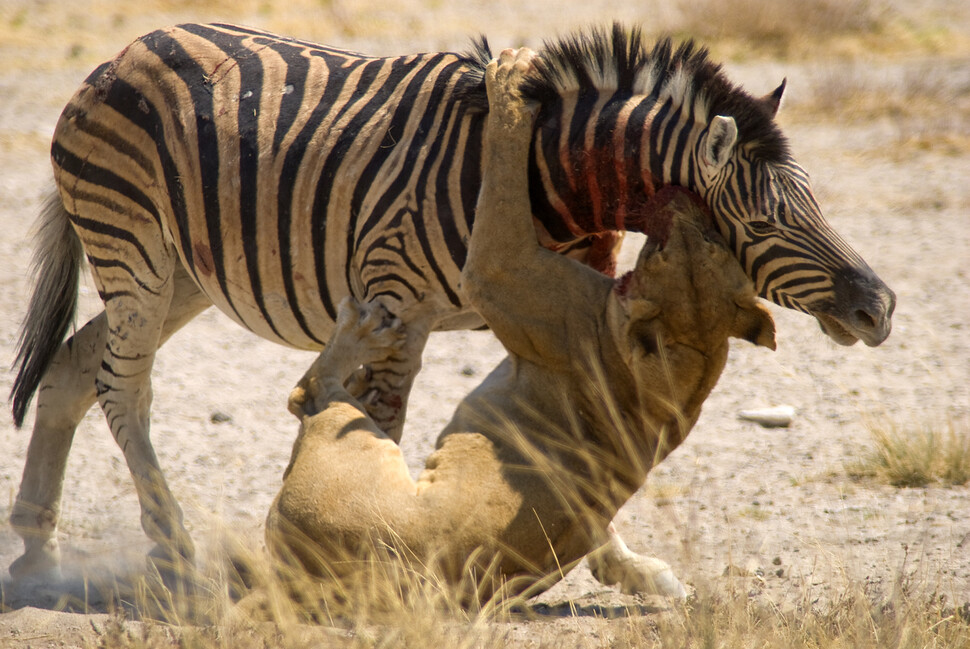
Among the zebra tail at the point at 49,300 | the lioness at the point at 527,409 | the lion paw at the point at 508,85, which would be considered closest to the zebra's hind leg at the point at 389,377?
the lioness at the point at 527,409

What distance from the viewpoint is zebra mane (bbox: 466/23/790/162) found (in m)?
3.02

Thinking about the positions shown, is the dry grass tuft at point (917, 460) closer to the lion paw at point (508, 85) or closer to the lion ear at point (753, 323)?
the lion ear at point (753, 323)

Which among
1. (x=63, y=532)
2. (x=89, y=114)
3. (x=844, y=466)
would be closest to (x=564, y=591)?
(x=844, y=466)

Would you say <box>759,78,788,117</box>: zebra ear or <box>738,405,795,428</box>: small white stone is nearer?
<box>759,78,788,117</box>: zebra ear

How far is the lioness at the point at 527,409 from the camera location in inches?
125

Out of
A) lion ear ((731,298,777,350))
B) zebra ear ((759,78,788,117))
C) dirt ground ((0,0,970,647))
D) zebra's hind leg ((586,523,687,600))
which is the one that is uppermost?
zebra ear ((759,78,788,117))

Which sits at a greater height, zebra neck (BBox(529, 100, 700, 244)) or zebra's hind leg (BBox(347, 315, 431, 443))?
zebra neck (BBox(529, 100, 700, 244))

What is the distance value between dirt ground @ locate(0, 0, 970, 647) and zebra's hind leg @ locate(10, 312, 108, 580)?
0.11 meters

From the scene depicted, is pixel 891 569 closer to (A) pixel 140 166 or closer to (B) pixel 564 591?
(B) pixel 564 591

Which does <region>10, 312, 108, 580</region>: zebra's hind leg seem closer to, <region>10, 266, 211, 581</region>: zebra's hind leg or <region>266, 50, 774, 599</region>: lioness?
<region>10, 266, 211, 581</region>: zebra's hind leg

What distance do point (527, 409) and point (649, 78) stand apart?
46.3 inches

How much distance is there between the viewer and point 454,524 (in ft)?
10.6

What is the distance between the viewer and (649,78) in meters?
3.23

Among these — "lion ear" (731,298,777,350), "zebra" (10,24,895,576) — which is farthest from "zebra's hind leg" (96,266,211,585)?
"lion ear" (731,298,777,350)
